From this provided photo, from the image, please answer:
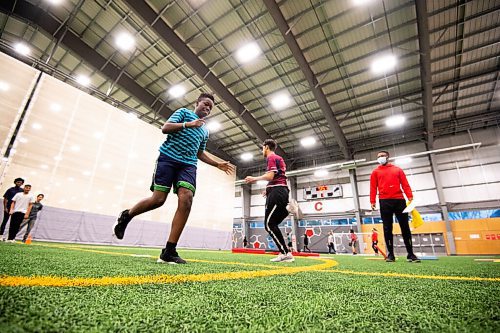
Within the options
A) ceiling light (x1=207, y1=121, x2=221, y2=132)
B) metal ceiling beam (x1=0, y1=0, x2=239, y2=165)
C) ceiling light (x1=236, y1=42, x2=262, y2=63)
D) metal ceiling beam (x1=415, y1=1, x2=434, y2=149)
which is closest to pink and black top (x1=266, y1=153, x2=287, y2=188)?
ceiling light (x1=236, y1=42, x2=262, y2=63)

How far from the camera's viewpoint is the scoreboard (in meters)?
19.2

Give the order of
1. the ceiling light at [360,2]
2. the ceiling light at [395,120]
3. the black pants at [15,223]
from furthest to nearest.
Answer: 1. the ceiling light at [395,120]
2. the ceiling light at [360,2]
3. the black pants at [15,223]

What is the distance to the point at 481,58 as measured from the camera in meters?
11.2

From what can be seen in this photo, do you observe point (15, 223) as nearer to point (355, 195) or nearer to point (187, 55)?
point (187, 55)

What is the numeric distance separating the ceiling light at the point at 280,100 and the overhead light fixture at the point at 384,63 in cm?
462

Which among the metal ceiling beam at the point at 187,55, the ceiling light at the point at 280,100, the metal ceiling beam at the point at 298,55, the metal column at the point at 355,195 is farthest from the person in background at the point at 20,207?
the metal column at the point at 355,195

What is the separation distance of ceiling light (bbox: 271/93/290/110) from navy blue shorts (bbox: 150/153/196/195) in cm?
1217

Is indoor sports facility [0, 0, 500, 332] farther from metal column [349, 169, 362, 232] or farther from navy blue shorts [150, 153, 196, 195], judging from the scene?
metal column [349, 169, 362, 232]

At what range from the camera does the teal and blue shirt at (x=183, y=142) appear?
2221 mm

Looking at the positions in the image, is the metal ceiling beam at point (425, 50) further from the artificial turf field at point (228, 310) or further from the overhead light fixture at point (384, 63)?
the artificial turf field at point (228, 310)

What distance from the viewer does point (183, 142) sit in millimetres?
2283

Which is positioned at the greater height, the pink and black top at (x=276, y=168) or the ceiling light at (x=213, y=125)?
the ceiling light at (x=213, y=125)

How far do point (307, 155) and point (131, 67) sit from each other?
1476 cm

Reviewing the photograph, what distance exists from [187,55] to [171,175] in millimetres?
9759
